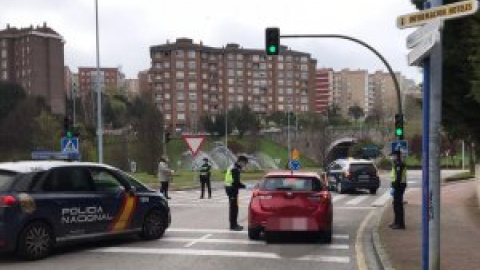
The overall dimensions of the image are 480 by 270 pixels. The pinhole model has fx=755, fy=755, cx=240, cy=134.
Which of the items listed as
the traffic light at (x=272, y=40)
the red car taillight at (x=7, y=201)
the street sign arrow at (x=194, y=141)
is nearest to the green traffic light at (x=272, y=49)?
the traffic light at (x=272, y=40)

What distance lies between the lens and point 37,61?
14000 centimetres

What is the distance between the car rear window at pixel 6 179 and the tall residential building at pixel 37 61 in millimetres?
126199

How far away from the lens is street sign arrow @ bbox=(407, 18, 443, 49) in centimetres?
771

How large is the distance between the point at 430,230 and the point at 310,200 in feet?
19.6

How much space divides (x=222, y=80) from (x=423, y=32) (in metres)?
167

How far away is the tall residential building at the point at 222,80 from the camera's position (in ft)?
538

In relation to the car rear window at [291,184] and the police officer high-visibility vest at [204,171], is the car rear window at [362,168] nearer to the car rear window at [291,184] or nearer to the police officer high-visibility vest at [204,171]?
the police officer high-visibility vest at [204,171]

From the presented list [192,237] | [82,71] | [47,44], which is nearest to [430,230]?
[192,237]

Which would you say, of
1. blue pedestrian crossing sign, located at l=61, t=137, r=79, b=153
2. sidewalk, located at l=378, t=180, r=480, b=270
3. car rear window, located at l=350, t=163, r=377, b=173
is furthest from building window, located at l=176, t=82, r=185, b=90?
sidewalk, located at l=378, t=180, r=480, b=270

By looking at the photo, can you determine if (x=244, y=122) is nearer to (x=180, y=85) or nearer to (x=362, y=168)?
(x=180, y=85)

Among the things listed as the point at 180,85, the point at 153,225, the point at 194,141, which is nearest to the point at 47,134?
the point at 194,141

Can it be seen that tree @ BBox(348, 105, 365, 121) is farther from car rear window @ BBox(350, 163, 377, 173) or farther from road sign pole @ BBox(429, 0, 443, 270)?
road sign pole @ BBox(429, 0, 443, 270)

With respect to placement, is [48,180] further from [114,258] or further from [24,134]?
[24,134]

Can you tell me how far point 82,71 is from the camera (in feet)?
641
